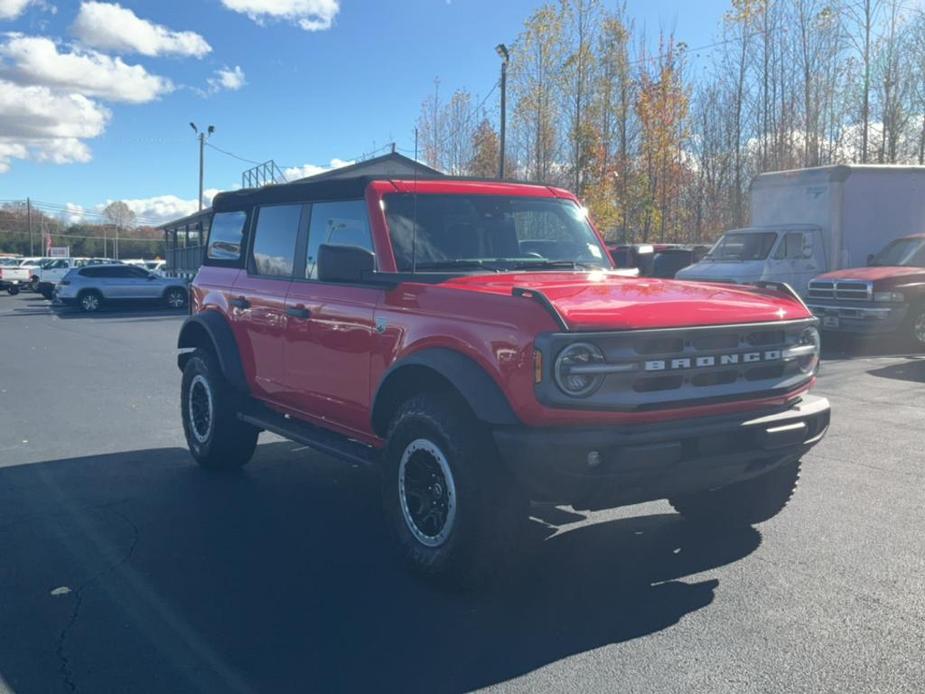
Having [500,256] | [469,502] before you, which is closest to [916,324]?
[500,256]

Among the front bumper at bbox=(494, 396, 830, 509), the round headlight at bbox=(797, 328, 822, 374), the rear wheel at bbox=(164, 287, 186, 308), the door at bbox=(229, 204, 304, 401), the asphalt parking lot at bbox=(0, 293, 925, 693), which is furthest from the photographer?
the rear wheel at bbox=(164, 287, 186, 308)

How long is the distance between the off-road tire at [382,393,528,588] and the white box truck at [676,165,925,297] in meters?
12.7

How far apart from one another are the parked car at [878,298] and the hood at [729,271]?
995 mm

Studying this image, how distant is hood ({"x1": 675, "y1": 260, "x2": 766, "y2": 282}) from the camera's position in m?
15.9

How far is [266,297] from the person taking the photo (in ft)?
20.0

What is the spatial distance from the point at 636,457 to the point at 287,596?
1.83 m

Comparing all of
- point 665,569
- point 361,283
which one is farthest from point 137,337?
point 665,569

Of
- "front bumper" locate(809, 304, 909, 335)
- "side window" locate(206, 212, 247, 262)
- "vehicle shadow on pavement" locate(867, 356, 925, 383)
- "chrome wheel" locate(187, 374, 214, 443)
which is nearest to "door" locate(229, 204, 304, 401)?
"side window" locate(206, 212, 247, 262)

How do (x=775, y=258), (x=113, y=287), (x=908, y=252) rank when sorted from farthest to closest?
(x=113, y=287) → (x=775, y=258) → (x=908, y=252)

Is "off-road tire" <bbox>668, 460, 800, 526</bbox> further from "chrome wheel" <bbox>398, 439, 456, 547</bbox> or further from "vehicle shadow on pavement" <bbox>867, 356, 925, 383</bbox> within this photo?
"vehicle shadow on pavement" <bbox>867, 356, 925, 383</bbox>

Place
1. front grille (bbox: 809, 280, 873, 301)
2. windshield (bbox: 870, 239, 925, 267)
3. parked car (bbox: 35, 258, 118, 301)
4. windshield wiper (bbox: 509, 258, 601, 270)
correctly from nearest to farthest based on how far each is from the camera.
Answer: windshield wiper (bbox: 509, 258, 601, 270) → front grille (bbox: 809, 280, 873, 301) → windshield (bbox: 870, 239, 925, 267) → parked car (bbox: 35, 258, 118, 301)

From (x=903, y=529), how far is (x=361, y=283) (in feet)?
11.4

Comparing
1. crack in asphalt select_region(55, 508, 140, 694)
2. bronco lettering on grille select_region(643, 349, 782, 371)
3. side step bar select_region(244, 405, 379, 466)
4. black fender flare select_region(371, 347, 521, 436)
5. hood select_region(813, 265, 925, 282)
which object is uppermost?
hood select_region(813, 265, 925, 282)

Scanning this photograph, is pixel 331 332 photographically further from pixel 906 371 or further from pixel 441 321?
pixel 906 371
